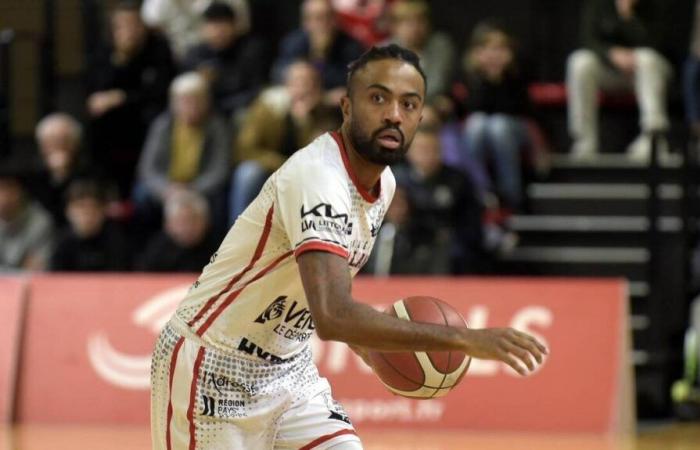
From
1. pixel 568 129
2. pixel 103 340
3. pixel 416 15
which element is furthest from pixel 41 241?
pixel 568 129

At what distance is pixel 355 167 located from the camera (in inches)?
170

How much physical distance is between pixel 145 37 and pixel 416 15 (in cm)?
237

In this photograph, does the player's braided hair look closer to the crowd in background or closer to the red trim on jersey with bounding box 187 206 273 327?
the red trim on jersey with bounding box 187 206 273 327

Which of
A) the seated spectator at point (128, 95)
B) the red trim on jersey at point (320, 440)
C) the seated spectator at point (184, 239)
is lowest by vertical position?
the red trim on jersey at point (320, 440)

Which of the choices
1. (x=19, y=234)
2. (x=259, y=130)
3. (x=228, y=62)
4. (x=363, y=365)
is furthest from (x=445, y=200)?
(x=19, y=234)

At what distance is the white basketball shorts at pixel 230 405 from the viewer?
14.6 feet

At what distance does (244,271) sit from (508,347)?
1050 mm

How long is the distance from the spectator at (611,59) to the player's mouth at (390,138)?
26.0ft

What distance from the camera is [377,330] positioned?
3.84 m

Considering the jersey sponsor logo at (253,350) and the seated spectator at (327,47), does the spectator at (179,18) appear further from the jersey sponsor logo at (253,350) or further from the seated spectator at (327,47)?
the jersey sponsor logo at (253,350)

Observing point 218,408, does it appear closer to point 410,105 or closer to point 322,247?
point 322,247

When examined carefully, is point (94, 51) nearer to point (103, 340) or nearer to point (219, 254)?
point (103, 340)

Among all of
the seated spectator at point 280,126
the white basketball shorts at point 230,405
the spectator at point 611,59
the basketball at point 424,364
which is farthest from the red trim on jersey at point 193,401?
the spectator at point 611,59

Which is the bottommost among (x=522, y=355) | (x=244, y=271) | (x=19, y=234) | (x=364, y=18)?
(x=522, y=355)
